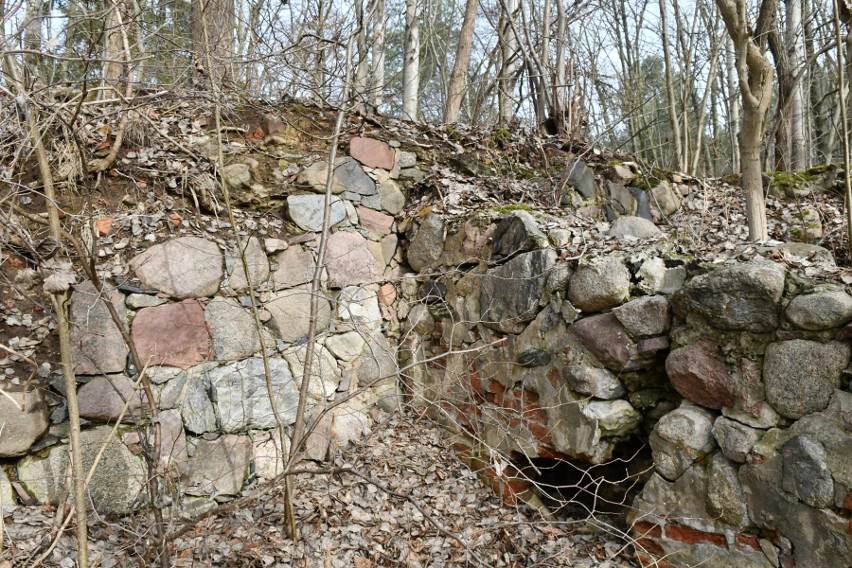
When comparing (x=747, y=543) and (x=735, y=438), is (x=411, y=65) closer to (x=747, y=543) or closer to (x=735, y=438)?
(x=735, y=438)

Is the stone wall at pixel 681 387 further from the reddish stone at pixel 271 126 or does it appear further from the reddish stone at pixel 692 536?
the reddish stone at pixel 271 126

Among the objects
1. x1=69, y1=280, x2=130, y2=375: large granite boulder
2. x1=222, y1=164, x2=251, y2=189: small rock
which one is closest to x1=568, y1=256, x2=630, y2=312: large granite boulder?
x1=222, y1=164, x2=251, y2=189: small rock

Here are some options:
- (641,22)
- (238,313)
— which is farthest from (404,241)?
(641,22)

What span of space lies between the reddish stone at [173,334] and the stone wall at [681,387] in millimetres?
1518

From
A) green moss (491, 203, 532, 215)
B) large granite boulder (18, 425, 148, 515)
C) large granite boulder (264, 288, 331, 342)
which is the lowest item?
large granite boulder (18, 425, 148, 515)

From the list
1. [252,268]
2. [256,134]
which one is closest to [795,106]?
[256,134]

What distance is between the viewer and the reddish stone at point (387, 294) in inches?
159

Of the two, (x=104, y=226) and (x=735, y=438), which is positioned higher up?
(x=104, y=226)

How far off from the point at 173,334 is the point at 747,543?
10.3 feet

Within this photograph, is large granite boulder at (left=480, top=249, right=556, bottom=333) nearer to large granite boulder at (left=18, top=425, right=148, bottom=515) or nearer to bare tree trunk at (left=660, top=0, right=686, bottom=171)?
large granite boulder at (left=18, top=425, right=148, bottom=515)

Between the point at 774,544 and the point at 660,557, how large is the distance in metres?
0.51

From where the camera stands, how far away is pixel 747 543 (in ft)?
7.50

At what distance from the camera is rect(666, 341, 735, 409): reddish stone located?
2.43m

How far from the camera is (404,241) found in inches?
167
